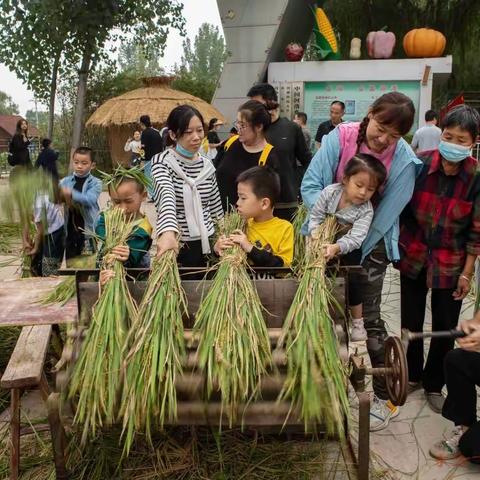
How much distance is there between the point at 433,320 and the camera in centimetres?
294

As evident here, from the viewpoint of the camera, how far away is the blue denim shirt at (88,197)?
3606 mm

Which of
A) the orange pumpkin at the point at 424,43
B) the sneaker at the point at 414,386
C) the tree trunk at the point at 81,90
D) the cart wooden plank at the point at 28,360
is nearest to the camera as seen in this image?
the cart wooden plank at the point at 28,360

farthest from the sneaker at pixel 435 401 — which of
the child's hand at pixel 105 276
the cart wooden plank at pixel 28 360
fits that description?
the cart wooden plank at pixel 28 360

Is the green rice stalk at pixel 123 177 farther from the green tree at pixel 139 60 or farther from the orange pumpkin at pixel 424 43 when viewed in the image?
the orange pumpkin at pixel 424 43

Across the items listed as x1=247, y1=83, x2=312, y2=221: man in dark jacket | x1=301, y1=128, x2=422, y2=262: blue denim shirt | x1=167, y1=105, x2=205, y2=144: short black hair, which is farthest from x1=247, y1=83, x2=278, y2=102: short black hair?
x1=301, y1=128, x2=422, y2=262: blue denim shirt

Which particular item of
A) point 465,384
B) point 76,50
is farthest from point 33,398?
point 76,50

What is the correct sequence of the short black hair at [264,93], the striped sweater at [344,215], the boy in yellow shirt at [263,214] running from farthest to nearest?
the short black hair at [264,93] → the boy in yellow shirt at [263,214] → the striped sweater at [344,215]

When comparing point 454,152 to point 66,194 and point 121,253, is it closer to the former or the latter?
point 121,253

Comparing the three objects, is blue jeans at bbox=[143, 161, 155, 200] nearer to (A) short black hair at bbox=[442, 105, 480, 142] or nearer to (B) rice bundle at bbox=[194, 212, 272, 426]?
(B) rice bundle at bbox=[194, 212, 272, 426]

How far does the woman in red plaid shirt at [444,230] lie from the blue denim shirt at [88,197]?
6.60 feet

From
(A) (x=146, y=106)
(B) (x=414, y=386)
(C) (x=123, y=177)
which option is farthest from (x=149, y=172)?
(A) (x=146, y=106)

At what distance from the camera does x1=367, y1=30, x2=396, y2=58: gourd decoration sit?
1102cm

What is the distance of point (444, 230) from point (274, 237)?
2.83 ft

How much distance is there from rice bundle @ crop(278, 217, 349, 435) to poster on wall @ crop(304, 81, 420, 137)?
30.6 feet
